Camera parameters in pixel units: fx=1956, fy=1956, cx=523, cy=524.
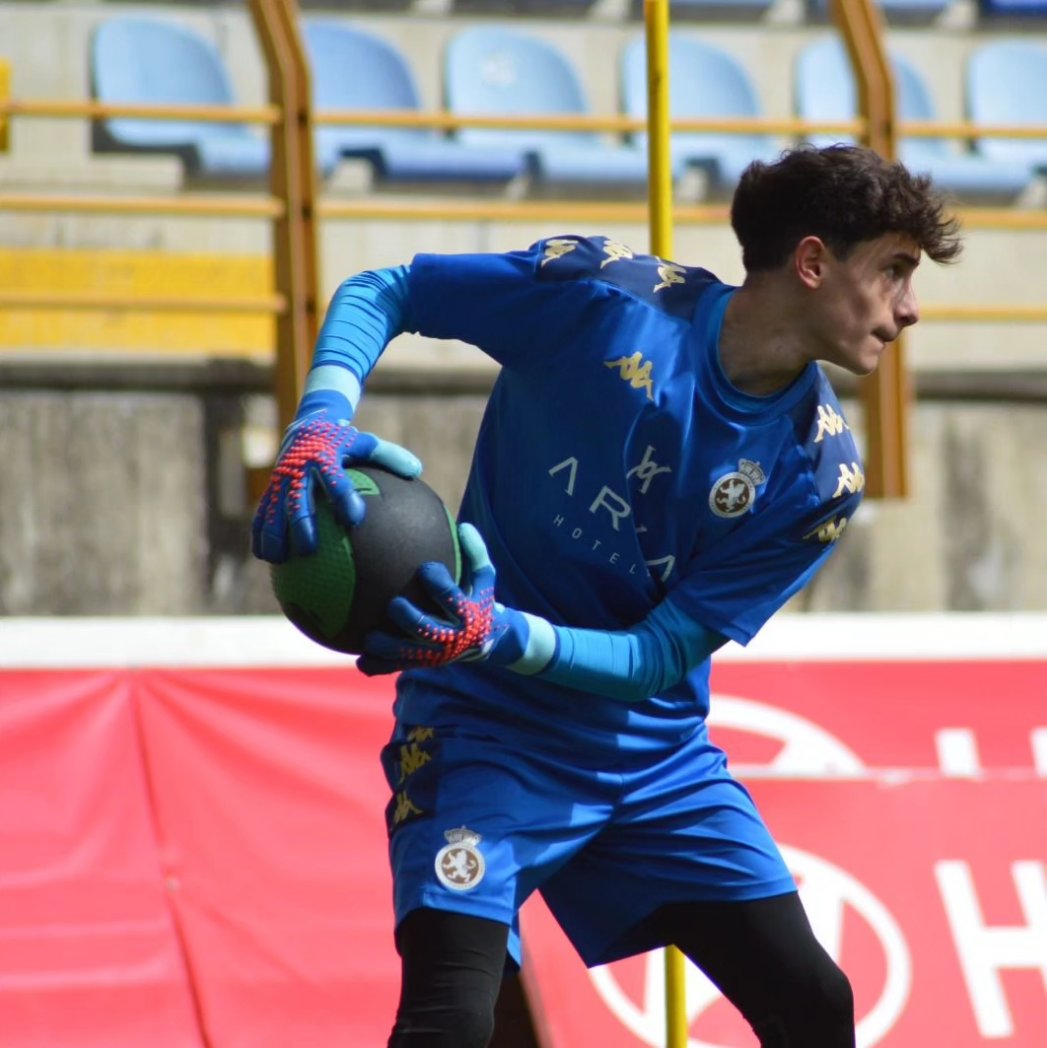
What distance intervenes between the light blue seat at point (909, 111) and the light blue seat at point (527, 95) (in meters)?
1.05

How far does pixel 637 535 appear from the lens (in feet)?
10.5

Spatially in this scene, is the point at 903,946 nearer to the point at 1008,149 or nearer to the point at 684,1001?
the point at 684,1001

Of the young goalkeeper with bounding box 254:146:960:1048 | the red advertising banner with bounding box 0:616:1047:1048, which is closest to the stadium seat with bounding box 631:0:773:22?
the red advertising banner with bounding box 0:616:1047:1048

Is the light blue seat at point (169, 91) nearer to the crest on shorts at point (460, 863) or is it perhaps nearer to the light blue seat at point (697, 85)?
the light blue seat at point (697, 85)

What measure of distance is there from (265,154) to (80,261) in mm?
925

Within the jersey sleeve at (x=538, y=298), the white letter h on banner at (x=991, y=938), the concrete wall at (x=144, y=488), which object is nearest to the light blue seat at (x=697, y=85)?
the concrete wall at (x=144, y=488)

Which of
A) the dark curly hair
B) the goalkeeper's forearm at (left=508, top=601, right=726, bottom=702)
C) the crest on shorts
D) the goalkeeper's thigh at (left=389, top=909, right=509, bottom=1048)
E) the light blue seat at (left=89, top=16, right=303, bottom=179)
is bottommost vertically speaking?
the goalkeeper's thigh at (left=389, top=909, right=509, bottom=1048)

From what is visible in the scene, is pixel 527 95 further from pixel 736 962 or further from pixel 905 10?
pixel 736 962

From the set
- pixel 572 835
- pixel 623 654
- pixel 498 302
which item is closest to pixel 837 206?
pixel 498 302

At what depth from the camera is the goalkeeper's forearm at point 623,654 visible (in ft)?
9.84

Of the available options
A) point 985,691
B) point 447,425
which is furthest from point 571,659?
point 447,425

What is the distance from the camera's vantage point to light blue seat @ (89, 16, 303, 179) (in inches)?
317

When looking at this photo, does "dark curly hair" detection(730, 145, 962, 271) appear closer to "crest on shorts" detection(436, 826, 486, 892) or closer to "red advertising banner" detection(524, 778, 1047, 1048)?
"crest on shorts" detection(436, 826, 486, 892)

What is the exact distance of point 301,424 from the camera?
9.40ft
